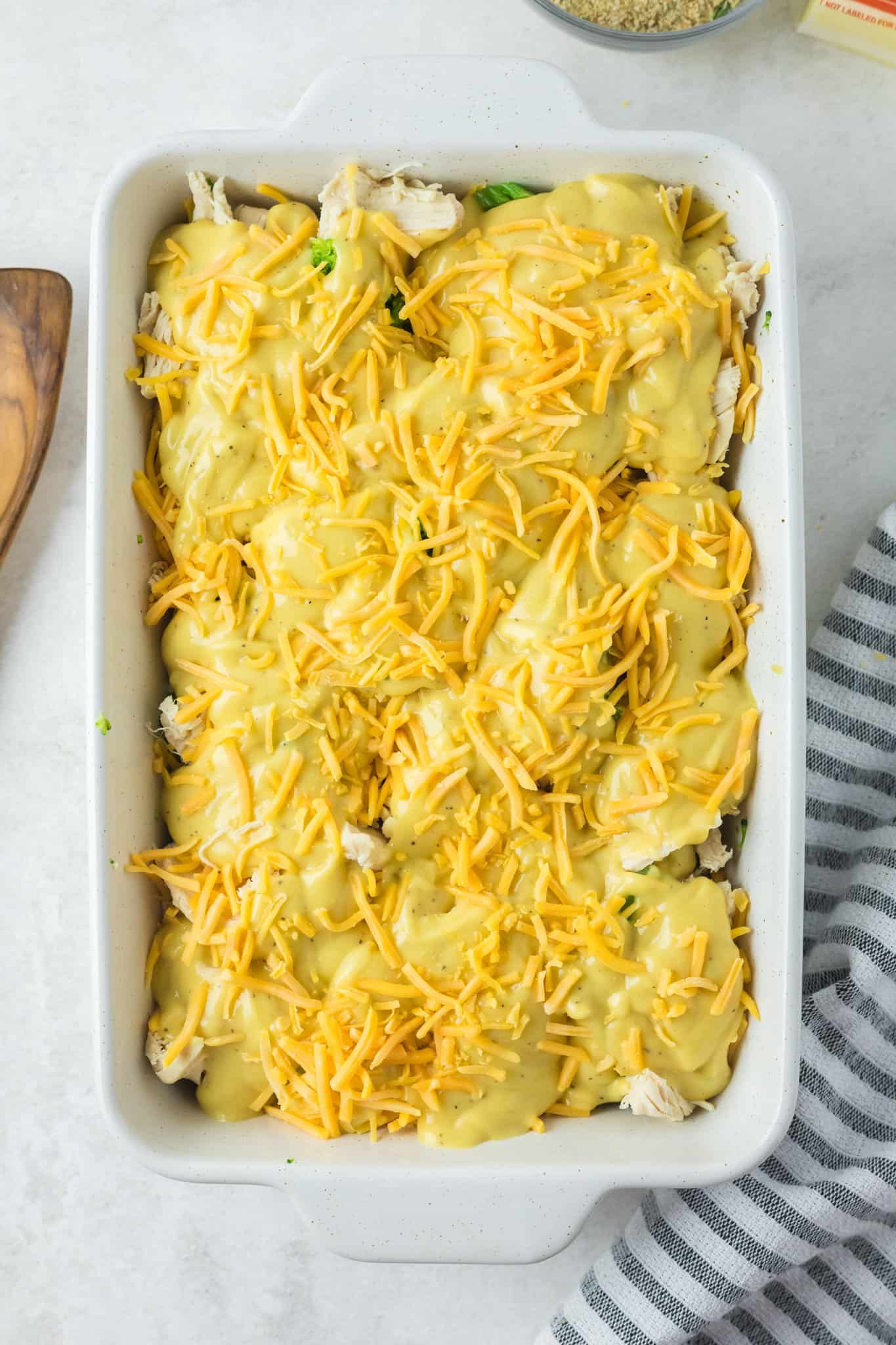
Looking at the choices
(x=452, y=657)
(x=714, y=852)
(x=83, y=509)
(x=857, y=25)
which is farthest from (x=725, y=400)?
(x=83, y=509)

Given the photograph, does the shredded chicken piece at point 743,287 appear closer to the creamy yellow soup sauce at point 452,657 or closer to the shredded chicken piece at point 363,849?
the creamy yellow soup sauce at point 452,657

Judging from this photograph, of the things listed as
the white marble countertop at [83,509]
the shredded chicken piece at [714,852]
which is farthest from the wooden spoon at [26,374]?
the shredded chicken piece at [714,852]

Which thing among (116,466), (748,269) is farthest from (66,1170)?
(748,269)

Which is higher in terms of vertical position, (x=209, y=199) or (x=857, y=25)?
(x=857, y=25)

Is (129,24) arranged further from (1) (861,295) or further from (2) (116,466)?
(1) (861,295)

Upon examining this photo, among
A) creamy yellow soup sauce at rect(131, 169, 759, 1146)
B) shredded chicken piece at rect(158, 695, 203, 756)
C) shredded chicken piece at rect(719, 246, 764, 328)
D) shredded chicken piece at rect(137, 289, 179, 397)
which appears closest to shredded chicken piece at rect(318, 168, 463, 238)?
creamy yellow soup sauce at rect(131, 169, 759, 1146)

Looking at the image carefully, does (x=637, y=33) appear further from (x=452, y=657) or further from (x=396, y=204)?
(x=452, y=657)
